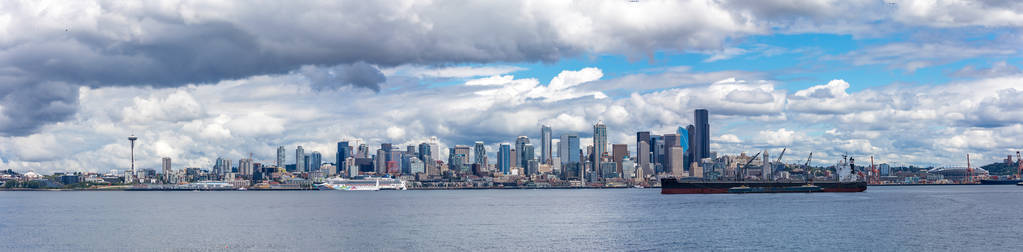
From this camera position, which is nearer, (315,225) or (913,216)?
(315,225)

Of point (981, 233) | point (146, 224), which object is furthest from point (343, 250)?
point (981, 233)

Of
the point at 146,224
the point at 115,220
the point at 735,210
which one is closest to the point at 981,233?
Answer: the point at 735,210

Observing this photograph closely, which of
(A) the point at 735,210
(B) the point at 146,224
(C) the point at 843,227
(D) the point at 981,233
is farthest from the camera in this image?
(A) the point at 735,210

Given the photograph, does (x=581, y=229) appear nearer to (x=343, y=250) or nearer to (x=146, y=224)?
(x=343, y=250)

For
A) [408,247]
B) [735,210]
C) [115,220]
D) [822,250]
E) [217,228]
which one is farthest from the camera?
[735,210]

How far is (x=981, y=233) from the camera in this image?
10419 centimetres

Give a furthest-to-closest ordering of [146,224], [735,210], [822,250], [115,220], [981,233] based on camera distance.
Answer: [735,210], [115,220], [146,224], [981,233], [822,250]

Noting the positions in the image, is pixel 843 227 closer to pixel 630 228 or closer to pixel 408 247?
pixel 630 228

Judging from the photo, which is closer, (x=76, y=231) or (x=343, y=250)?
(x=343, y=250)

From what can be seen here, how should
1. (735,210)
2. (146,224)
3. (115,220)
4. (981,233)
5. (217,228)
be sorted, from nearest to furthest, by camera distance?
1. (981,233)
2. (217,228)
3. (146,224)
4. (115,220)
5. (735,210)

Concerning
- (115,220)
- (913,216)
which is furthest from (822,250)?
(115,220)

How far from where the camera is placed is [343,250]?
299ft

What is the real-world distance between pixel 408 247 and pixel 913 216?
93631mm

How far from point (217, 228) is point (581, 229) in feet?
180
